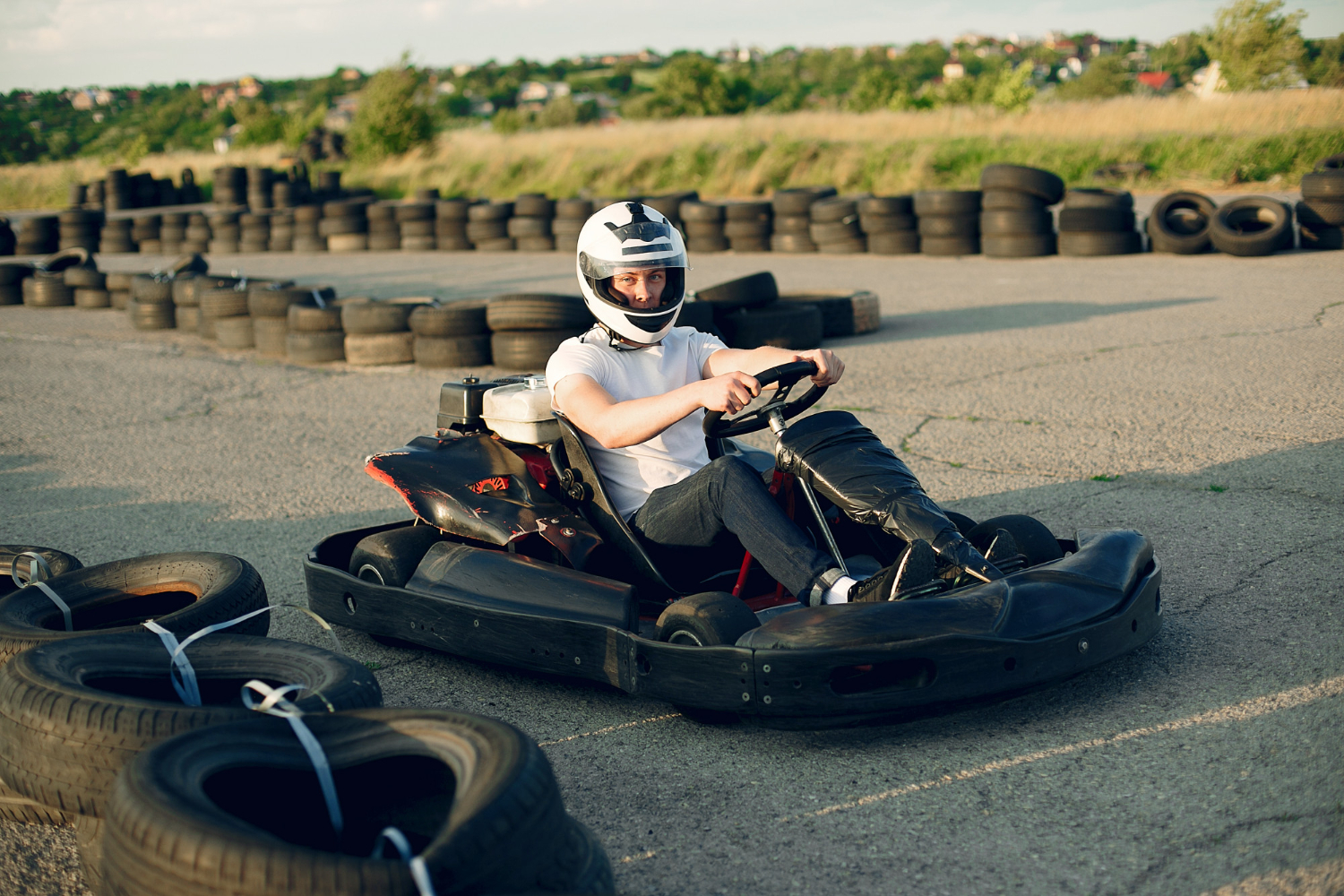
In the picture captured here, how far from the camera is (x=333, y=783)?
213 centimetres

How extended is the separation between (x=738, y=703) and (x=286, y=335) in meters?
7.39

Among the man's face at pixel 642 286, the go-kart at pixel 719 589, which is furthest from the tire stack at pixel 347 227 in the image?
the man's face at pixel 642 286

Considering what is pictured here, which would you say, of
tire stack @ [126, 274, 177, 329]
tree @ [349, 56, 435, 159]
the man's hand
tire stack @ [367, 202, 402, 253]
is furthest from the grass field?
the man's hand

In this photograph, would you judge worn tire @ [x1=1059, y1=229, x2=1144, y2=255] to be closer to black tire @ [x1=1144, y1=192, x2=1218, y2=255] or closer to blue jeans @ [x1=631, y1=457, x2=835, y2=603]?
black tire @ [x1=1144, y1=192, x2=1218, y2=255]

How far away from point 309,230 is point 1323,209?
48.7 ft

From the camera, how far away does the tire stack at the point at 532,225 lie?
653 inches

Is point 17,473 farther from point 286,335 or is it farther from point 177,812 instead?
point 177,812

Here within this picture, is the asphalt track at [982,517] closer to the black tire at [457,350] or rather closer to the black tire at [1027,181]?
the black tire at [457,350]

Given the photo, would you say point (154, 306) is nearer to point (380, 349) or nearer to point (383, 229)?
point (380, 349)

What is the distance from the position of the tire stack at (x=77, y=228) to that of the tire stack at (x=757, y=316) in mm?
15271

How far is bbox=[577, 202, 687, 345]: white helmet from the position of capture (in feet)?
11.3

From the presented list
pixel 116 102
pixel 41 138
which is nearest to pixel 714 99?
pixel 41 138

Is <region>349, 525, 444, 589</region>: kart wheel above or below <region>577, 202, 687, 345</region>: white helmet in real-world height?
below

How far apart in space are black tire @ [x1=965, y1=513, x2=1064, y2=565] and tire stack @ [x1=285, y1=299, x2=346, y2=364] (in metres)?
6.60
